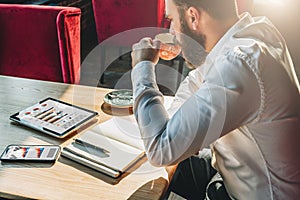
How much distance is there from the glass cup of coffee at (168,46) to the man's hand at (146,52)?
3 centimetres

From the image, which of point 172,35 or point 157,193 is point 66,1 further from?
point 157,193

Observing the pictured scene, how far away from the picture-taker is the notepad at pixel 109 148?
1.07 metres

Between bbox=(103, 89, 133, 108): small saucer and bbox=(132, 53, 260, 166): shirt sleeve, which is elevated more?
bbox=(132, 53, 260, 166): shirt sleeve

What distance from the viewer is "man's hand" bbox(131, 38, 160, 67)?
3.89ft

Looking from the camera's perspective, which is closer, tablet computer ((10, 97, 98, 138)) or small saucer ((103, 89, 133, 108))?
tablet computer ((10, 97, 98, 138))

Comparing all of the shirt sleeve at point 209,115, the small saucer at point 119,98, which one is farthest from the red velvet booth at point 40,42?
the shirt sleeve at point 209,115

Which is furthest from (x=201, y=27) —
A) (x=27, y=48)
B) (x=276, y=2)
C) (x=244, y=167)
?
(x=276, y=2)

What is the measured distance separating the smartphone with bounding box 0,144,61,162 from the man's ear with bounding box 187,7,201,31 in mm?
518

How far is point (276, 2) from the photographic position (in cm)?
340

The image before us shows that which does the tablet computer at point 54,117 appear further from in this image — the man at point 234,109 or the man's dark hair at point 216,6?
the man's dark hair at point 216,6

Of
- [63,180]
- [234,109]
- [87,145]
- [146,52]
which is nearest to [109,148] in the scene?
[87,145]

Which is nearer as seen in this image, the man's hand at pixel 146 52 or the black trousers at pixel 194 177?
the man's hand at pixel 146 52

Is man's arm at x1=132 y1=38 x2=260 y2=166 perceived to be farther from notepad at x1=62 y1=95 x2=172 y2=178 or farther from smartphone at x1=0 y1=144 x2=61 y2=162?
smartphone at x1=0 y1=144 x2=61 y2=162

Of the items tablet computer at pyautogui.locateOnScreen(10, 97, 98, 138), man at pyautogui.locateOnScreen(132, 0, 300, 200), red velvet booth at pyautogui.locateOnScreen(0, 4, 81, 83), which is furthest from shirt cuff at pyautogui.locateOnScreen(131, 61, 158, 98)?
red velvet booth at pyautogui.locateOnScreen(0, 4, 81, 83)
